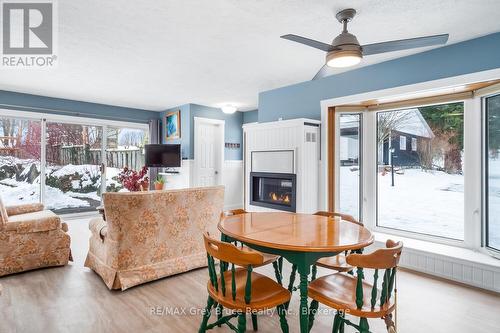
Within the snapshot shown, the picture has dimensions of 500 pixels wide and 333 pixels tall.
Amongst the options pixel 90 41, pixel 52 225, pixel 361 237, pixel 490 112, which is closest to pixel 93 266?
pixel 52 225

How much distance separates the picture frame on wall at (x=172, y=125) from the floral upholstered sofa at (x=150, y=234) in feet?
11.1

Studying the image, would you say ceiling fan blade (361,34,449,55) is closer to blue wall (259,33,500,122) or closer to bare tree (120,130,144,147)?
blue wall (259,33,500,122)

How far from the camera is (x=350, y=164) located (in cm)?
393

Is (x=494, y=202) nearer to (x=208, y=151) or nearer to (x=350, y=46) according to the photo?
(x=350, y=46)

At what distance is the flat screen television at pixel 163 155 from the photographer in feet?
19.3

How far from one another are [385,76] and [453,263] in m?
2.21

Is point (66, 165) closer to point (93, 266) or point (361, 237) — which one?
point (93, 266)

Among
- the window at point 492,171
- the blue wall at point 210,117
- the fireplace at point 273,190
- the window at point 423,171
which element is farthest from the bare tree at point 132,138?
the window at point 492,171

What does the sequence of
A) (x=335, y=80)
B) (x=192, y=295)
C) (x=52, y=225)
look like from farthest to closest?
(x=335, y=80) → (x=52, y=225) → (x=192, y=295)

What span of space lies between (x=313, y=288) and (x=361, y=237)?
430 millimetres

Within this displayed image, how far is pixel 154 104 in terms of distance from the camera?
5.98 m

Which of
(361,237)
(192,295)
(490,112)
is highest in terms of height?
(490,112)

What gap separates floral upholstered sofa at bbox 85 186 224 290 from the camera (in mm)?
2561

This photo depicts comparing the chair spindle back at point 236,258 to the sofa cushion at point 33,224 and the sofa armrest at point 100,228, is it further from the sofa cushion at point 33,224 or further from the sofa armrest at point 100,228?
the sofa cushion at point 33,224
